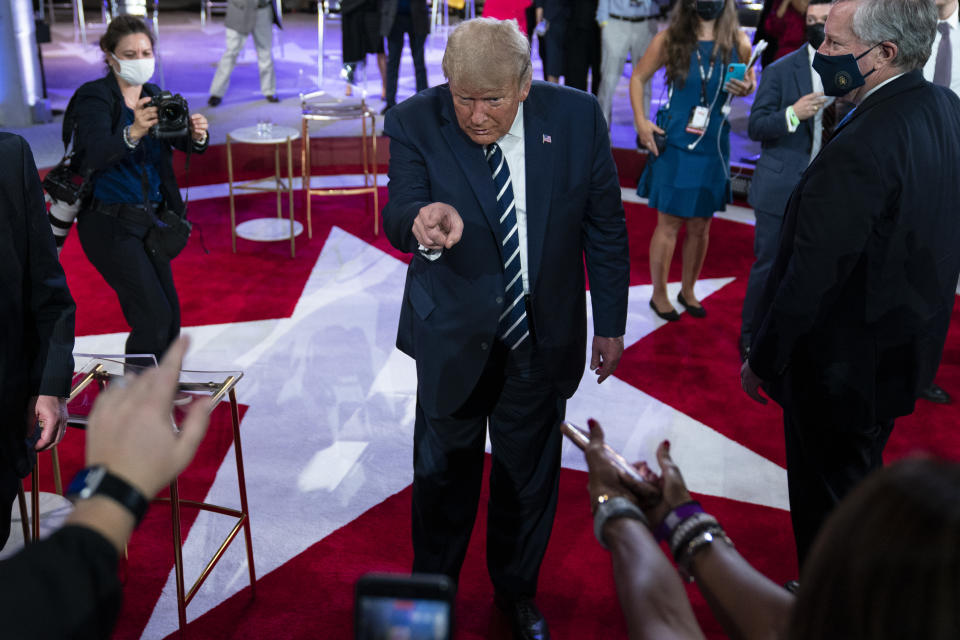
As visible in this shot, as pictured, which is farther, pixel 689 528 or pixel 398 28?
pixel 398 28

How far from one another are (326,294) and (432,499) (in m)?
2.49

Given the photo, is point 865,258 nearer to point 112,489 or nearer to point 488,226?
point 488,226

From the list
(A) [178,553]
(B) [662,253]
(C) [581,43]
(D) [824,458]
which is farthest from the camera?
(C) [581,43]

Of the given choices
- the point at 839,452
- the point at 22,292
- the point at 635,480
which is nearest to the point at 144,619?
the point at 22,292

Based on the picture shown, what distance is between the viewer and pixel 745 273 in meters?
5.25

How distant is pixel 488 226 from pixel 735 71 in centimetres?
234

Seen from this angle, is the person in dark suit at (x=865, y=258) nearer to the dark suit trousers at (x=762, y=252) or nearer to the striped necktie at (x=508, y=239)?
the striped necktie at (x=508, y=239)

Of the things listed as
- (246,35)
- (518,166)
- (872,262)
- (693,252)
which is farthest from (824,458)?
(246,35)

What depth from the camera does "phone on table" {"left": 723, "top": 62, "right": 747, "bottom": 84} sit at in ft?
13.1

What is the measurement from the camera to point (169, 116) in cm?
319

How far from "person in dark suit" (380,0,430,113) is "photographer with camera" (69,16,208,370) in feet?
15.2

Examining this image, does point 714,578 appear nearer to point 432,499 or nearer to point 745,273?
point 432,499

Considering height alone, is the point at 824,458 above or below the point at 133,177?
below

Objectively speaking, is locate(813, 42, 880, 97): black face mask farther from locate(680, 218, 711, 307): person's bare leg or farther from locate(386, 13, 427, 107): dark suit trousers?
locate(386, 13, 427, 107): dark suit trousers
